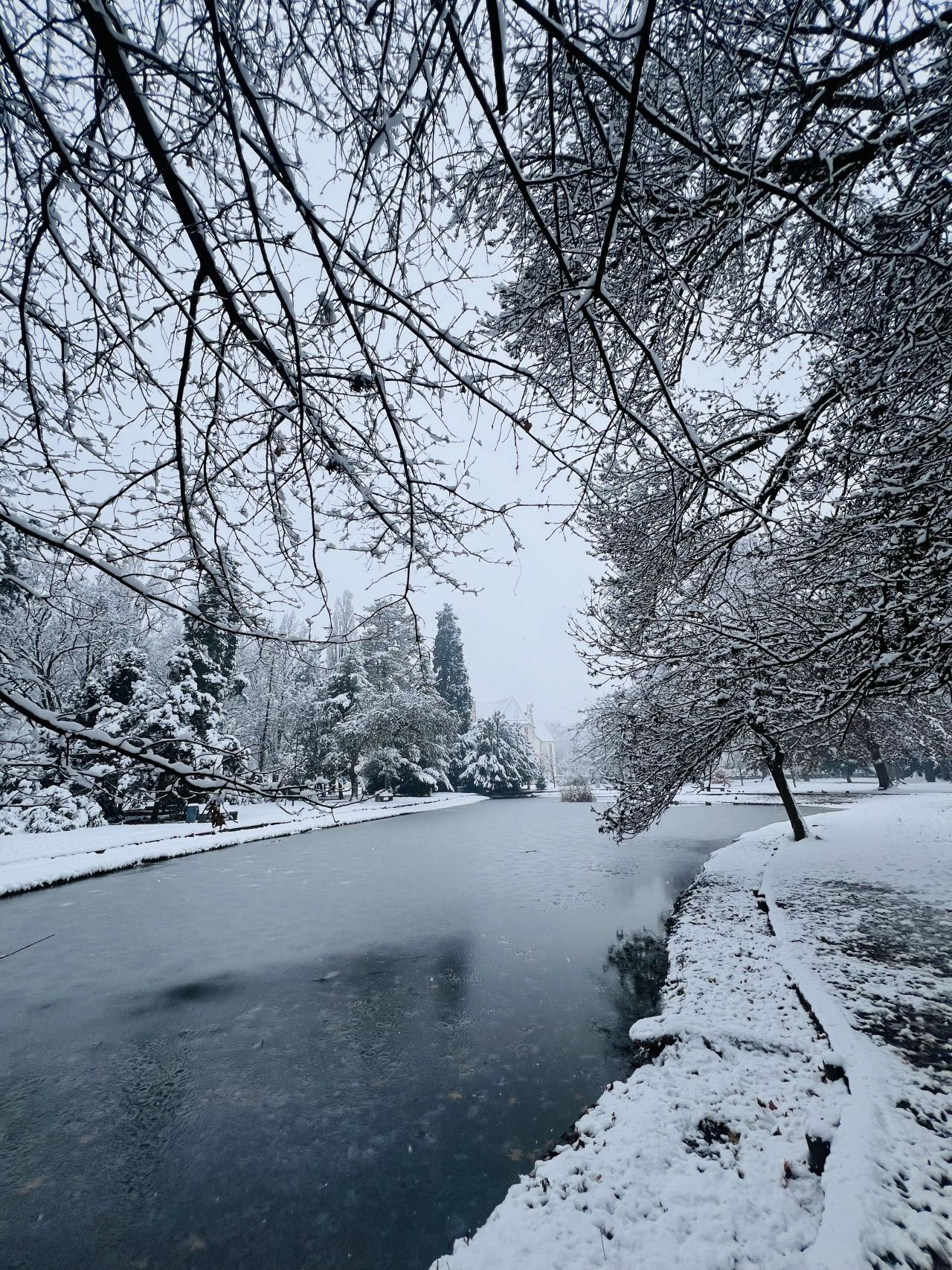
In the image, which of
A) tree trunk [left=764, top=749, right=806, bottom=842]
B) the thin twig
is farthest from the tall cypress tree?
the thin twig

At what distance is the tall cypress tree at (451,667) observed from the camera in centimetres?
4381

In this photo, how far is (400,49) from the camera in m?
2.06

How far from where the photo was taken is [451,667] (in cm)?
4441

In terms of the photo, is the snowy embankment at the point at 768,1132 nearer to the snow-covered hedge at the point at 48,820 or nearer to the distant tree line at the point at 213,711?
the distant tree line at the point at 213,711

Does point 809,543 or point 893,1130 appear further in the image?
point 809,543

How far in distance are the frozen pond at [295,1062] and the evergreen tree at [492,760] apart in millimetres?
32505

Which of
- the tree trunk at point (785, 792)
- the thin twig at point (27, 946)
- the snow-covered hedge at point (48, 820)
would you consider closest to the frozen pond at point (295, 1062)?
the thin twig at point (27, 946)

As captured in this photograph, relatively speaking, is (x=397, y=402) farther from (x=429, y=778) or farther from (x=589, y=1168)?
(x=429, y=778)

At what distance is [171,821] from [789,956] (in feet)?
77.4

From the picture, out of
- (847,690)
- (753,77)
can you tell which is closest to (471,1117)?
(847,690)

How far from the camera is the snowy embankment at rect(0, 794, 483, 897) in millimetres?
12039

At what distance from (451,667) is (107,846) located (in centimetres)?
3052

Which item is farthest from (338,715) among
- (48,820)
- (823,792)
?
(823,792)

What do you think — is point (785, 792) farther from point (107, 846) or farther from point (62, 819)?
point (62, 819)
